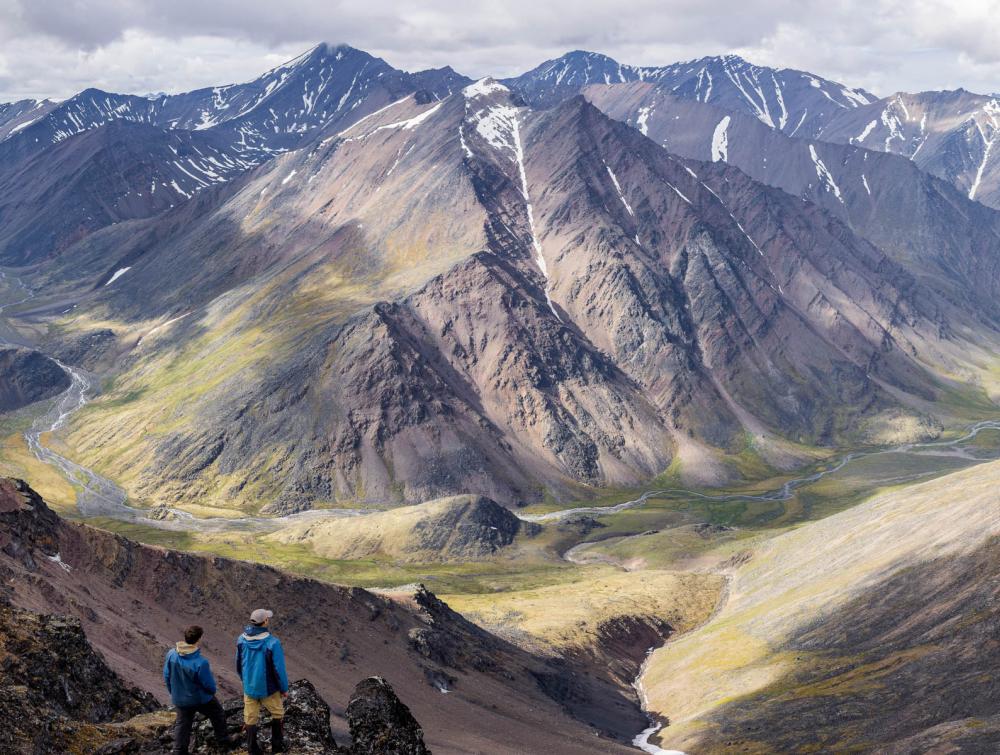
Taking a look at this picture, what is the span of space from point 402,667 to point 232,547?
121m

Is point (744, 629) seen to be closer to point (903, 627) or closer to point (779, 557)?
point (903, 627)

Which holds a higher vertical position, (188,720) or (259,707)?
(188,720)

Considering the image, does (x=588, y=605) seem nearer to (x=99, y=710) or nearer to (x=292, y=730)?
(x=99, y=710)

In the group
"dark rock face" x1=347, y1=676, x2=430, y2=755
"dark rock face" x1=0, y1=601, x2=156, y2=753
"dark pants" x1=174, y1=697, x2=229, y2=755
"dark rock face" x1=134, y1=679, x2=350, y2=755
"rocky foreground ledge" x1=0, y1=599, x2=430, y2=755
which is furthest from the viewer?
"dark rock face" x1=347, y1=676, x2=430, y2=755

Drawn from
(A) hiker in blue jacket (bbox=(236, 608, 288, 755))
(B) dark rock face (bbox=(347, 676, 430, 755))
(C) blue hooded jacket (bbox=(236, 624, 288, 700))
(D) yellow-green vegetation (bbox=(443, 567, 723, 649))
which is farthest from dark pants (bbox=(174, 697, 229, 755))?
(D) yellow-green vegetation (bbox=(443, 567, 723, 649))

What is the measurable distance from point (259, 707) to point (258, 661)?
1324 mm

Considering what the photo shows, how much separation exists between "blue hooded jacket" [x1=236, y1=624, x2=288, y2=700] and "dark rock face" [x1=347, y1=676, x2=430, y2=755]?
19.6 feet

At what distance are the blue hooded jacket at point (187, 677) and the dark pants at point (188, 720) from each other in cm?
21

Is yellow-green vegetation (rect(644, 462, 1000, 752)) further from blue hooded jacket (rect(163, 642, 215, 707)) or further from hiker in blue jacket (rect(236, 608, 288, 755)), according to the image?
blue hooded jacket (rect(163, 642, 215, 707))

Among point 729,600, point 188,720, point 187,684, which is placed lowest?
point 729,600

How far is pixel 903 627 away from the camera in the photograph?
327ft

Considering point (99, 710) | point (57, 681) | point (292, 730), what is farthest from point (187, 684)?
point (99, 710)

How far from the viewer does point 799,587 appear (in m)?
137

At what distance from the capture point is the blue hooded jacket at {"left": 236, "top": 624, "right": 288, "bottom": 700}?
24.7 meters
